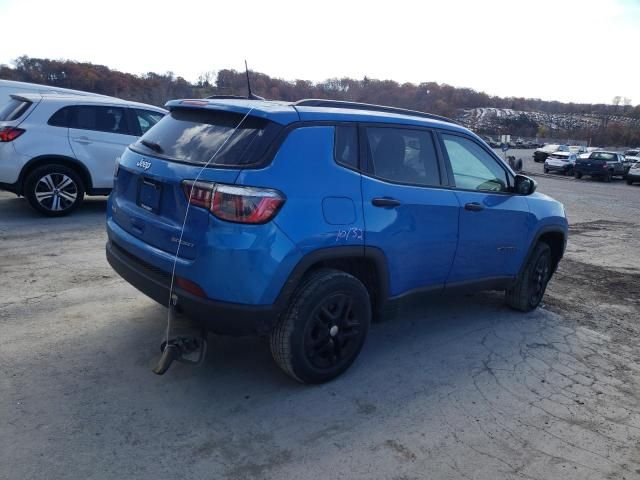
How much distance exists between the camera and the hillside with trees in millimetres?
15790

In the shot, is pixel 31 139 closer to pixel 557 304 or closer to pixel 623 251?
pixel 557 304

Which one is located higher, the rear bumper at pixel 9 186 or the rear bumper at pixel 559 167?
the rear bumper at pixel 559 167

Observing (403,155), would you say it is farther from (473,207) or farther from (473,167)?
(473,167)

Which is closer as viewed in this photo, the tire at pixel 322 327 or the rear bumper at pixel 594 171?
the tire at pixel 322 327

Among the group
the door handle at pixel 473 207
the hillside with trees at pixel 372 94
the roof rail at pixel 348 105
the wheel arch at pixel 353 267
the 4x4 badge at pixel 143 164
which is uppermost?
the hillside with trees at pixel 372 94

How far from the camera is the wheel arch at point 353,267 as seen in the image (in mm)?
3125

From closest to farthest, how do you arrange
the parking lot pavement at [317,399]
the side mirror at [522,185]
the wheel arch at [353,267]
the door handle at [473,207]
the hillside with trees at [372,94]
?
the parking lot pavement at [317,399] < the wheel arch at [353,267] < the door handle at [473,207] < the side mirror at [522,185] < the hillside with trees at [372,94]

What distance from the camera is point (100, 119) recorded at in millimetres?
8180

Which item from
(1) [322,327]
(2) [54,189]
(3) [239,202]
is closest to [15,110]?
(2) [54,189]

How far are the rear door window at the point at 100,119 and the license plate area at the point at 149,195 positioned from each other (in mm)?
5262

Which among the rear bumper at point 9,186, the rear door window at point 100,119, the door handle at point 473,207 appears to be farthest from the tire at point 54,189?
the door handle at point 473,207

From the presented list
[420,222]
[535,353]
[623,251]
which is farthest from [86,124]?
[623,251]

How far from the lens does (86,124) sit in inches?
314

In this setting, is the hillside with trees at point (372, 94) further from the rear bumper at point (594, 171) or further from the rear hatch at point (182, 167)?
the rear bumper at point (594, 171)
